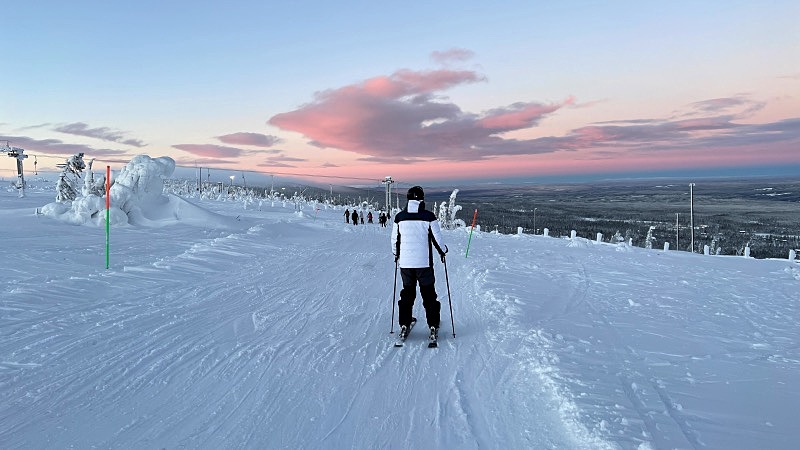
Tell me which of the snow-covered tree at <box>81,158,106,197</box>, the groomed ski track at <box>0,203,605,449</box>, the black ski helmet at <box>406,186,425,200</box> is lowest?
the groomed ski track at <box>0,203,605,449</box>

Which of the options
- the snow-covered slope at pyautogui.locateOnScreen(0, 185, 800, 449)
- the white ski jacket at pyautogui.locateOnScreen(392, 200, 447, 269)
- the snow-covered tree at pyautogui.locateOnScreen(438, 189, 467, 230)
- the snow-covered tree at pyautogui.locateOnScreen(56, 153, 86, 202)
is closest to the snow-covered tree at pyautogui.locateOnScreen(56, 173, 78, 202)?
the snow-covered tree at pyautogui.locateOnScreen(56, 153, 86, 202)

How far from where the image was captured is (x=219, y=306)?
745 cm

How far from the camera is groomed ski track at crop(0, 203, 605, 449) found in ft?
11.1

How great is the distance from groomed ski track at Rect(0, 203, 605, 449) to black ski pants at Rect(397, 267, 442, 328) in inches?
14.1

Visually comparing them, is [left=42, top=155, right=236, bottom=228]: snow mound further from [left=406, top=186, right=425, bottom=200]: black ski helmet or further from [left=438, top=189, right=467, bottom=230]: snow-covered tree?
[left=438, top=189, right=467, bottom=230]: snow-covered tree

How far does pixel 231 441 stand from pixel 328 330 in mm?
2950

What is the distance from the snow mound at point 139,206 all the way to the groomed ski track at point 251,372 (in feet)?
42.9

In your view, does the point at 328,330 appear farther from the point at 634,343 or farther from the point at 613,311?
the point at 613,311

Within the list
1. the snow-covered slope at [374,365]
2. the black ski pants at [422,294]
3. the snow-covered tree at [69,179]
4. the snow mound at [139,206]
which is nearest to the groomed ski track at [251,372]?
the snow-covered slope at [374,365]

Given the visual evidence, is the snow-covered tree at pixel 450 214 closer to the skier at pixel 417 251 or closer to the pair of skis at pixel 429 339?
the skier at pixel 417 251

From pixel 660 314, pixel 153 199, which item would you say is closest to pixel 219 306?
pixel 660 314

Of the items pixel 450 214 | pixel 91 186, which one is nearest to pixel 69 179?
pixel 91 186

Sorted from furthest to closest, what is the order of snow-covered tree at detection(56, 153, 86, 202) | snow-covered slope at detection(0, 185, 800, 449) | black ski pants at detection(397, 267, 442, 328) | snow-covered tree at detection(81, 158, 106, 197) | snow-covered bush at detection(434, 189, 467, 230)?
snow-covered bush at detection(434, 189, 467, 230)
snow-covered tree at detection(56, 153, 86, 202)
snow-covered tree at detection(81, 158, 106, 197)
black ski pants at detection(397, 267, 442, 328)
snow-covered slope at detection(0, 185, 800, 449)

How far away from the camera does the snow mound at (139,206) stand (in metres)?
19.8
